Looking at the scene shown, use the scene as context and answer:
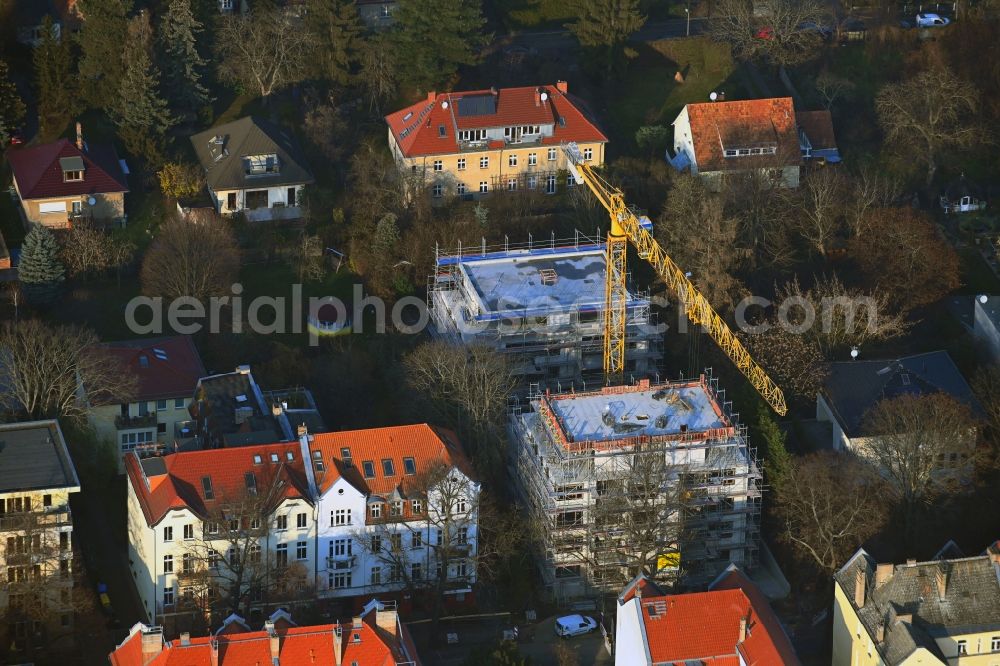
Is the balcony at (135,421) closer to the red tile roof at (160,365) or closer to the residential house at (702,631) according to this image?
the red tile roof at (160,365)

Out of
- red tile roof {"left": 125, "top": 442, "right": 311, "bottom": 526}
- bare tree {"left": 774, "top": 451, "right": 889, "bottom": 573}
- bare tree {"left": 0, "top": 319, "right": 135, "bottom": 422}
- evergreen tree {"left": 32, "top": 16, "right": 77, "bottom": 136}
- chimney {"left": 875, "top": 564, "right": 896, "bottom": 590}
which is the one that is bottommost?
chimney {"left": 875, "top": 564, "right": 896, "bottom": 590}

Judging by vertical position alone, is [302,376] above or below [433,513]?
above

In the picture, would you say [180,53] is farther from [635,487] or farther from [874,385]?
[874,385]

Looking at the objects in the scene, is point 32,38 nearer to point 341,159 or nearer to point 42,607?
point 341,159

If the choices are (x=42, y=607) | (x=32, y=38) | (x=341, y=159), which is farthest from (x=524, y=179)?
(x=42, y=607)

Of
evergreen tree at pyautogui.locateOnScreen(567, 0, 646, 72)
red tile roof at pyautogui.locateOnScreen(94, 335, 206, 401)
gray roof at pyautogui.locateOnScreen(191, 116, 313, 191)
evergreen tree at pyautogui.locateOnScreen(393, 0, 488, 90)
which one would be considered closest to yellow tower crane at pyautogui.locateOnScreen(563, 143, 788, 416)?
evergreen tree at pyautogui.locateOnScreen(393, 0, 488, 90)

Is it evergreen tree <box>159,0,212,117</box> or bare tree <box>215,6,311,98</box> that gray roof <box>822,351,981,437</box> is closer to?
bare tree <box>215,6,311,98</box>
